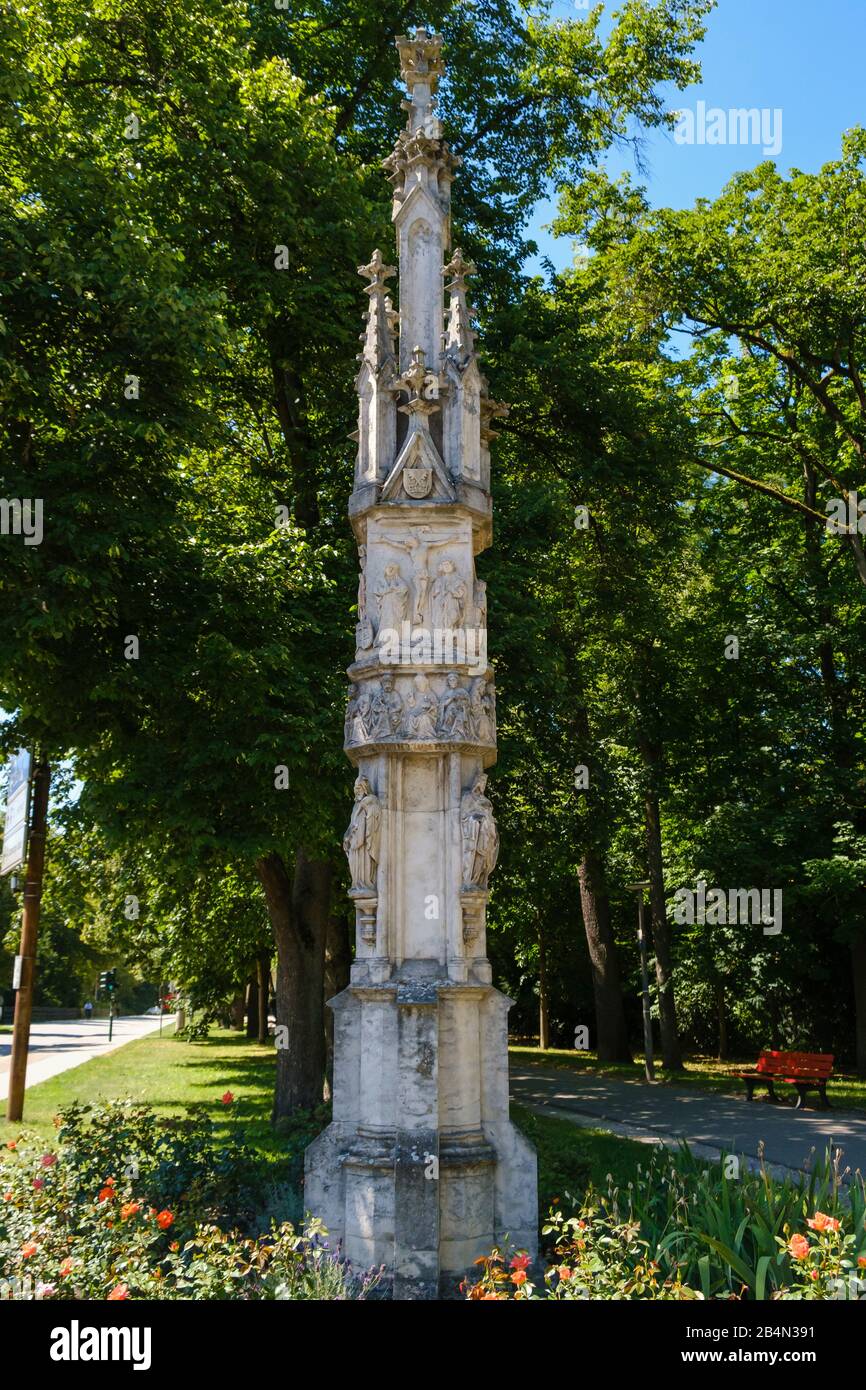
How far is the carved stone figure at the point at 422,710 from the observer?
23.7ft

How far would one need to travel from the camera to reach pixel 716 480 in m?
24.7

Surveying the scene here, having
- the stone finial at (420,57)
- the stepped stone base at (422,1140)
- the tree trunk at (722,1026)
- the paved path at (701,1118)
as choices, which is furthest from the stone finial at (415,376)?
the tree trunk at (722,1026)

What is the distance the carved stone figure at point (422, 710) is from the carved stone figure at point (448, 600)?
1.32 ft

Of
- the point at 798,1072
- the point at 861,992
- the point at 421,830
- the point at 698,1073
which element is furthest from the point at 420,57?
the point at 698,1073

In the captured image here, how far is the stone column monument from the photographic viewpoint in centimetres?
664

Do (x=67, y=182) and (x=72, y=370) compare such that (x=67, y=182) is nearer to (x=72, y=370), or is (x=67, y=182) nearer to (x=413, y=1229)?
(x=72, y=370)

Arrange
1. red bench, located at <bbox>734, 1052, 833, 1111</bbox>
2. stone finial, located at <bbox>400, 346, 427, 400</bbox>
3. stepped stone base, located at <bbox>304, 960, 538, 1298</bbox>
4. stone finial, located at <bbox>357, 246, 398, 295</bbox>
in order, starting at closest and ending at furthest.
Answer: stepped stone base, located at <bbox>304, 960, 538, 1298</bbox>, stone finial, located at <bbox>400, 346, 427, 400</bbox>, stone finial, located at <bbox>357, 246, 398, 295</bbox>, red bench, located at <bbox>734, 1052, 833, 1111</bbox>

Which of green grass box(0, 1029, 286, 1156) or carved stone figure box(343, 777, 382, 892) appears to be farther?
green grass box(0, 1029, 286, 1156)

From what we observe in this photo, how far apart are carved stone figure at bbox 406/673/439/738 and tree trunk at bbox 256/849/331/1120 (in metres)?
7.14

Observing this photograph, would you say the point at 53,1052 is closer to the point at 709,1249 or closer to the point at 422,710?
the point at 422,710

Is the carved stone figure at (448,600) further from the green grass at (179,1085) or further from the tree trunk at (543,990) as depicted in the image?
the tree trunk at (543,990)

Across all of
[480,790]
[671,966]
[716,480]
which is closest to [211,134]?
[480,790]

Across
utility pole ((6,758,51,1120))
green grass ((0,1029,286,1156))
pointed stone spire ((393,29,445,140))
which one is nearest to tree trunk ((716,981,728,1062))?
green grass ((0,1029,286,1156))

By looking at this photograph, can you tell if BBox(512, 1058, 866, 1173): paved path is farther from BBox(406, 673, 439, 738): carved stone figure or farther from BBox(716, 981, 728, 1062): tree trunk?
BBox(716, 981, 728, 1062): tree trunk
